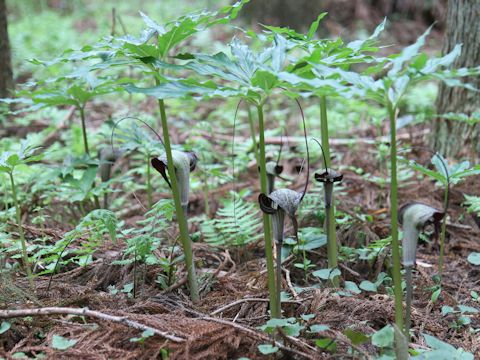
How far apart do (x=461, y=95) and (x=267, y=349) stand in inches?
108

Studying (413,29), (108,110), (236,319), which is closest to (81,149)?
(108,110)

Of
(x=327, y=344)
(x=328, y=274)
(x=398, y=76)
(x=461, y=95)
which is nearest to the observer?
(x=398, y=76)

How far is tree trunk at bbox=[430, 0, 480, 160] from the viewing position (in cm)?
341

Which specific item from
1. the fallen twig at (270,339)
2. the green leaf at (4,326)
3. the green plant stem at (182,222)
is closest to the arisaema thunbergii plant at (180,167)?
the green plant stem at (182,222)

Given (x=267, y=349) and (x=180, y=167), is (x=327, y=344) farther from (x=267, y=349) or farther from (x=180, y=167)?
(x=180, y=167)

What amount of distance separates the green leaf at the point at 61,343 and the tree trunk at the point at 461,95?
2828mm

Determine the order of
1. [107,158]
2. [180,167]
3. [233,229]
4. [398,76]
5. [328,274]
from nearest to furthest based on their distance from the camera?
[398,76]
[180,167]
[328,274]
[233,229]
[107,158]

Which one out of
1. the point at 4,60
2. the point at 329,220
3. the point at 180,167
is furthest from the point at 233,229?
the point at 4,60

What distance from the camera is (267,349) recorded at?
1.60 meters

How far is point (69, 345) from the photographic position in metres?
1.63

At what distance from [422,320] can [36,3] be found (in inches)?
447

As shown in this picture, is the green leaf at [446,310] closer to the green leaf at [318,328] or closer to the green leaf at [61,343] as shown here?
the green leaf at [318,328]

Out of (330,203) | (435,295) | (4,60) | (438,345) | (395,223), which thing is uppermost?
(4,60)

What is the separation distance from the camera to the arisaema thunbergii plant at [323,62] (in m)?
1.44
